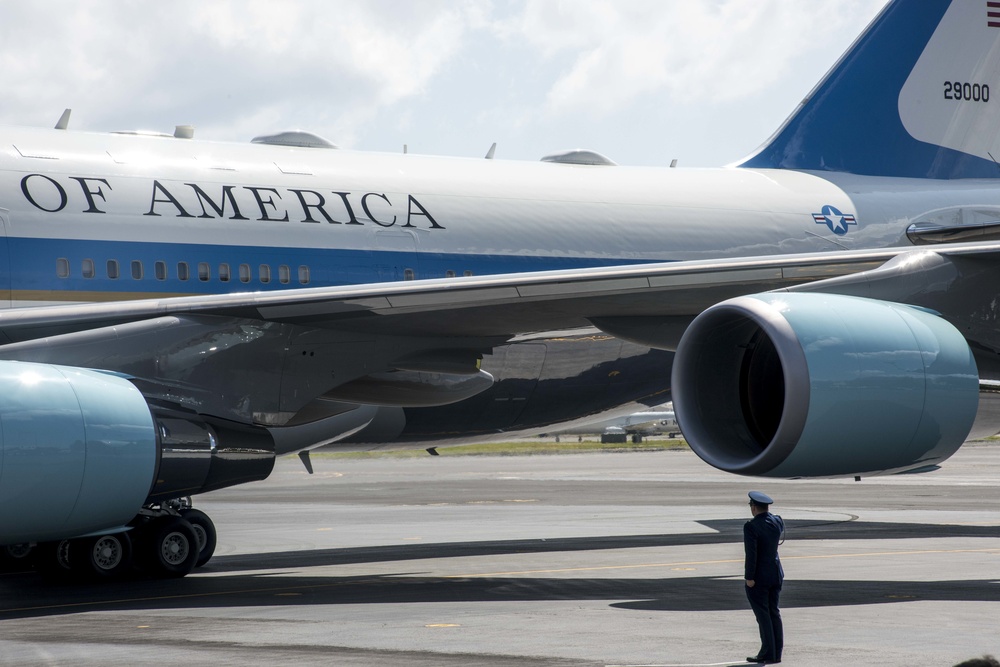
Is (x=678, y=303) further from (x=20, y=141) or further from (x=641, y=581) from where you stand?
(x=20, y=141)

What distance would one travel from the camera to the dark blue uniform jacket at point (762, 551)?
27.4ft

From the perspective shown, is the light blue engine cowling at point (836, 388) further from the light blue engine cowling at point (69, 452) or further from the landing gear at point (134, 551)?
the landing gear at point (134, 551)

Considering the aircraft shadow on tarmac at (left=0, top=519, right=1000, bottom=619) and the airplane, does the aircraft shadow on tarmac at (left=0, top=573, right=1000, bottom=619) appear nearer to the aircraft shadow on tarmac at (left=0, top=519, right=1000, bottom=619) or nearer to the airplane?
the aircraft shadow on tarmac at (left=0, top=519, right=1000, bottom=619)

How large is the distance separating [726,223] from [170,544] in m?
7.21

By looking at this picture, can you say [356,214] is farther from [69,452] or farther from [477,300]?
[69,452]

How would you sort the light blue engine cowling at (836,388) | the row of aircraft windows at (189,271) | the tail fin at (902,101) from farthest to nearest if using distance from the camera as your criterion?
the tail fin at (902,101), the row of aircraft windows at (189,271), the light blue engine cowling at (836,388)

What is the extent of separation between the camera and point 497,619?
10062mm

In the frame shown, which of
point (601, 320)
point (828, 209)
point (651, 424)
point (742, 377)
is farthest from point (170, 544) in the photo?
point (651, 424)

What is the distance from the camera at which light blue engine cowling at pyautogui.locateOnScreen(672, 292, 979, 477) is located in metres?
9.53

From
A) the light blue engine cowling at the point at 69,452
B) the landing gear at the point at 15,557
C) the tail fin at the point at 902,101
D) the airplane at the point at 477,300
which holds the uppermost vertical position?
the tail fin at the point at 902,101

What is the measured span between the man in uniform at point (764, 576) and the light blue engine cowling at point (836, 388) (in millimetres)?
1188

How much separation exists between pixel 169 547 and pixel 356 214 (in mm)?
3801

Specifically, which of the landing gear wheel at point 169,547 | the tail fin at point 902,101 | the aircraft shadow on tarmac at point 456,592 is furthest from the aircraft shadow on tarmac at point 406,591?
the tail fin at point 902,101

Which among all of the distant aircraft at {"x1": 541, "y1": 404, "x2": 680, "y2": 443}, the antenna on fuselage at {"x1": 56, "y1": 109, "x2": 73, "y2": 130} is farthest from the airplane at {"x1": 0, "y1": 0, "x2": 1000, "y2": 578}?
the distant aircraft at {"x1": 541, "y1": 404, "x2": 680, "y2": 443}
